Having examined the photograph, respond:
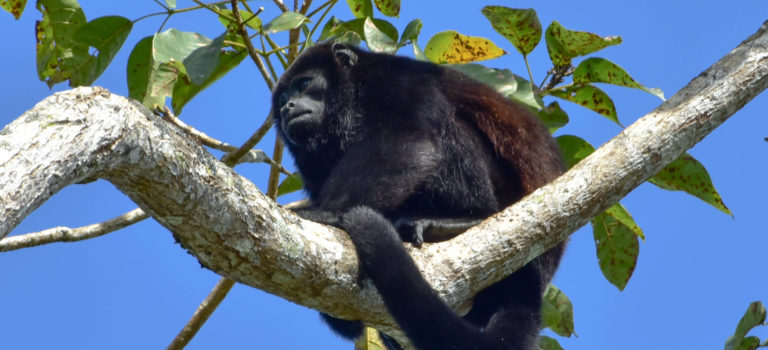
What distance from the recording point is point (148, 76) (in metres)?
4.12

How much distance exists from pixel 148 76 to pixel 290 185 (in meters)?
1.12

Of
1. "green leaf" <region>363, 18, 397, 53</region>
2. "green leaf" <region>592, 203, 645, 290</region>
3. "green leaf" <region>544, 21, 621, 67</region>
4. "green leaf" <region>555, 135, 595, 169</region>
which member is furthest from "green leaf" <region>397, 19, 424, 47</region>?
"green leaf" <region>592, 203, 645, 290</region>

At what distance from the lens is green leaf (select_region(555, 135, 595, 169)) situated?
168 inches

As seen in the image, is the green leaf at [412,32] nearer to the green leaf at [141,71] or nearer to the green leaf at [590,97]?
the green leaf at [590,97]

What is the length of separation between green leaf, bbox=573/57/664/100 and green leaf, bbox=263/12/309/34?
143 cm

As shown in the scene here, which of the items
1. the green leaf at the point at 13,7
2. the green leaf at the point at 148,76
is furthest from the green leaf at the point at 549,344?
the green leaf at the point at 13,7

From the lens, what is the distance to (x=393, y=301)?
278cm

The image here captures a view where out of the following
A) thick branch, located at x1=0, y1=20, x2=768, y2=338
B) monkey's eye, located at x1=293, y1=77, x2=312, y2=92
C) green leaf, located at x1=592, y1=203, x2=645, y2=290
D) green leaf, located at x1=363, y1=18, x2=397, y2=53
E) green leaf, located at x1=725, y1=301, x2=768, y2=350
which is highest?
green leaf, located at x1=592, y1=203, x2=645, y2=290

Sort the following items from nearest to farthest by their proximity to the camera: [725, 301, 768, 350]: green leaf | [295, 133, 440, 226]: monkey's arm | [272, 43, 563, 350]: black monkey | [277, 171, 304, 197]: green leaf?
[272, 43, 563, 350]: black monkey < [295, 133, 440, 226]: monkey's arm < [725, 301, 768, 350]: green leaf < [277, 171, 304, 197]: green leaf

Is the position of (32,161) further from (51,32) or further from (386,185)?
(51,32)

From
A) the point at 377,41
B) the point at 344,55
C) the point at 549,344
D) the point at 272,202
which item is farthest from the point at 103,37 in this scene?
the point at 549,344

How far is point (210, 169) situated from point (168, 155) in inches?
6.8

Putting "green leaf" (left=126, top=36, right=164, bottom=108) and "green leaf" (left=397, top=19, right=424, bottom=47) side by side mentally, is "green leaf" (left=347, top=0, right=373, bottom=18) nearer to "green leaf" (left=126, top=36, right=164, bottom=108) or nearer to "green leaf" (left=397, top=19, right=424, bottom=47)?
"green leaf" (left=397, top=19, right=424, bottom=47)

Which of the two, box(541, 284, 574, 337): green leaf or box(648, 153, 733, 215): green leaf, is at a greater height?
box(648, 153, 733, 215): green leaf
